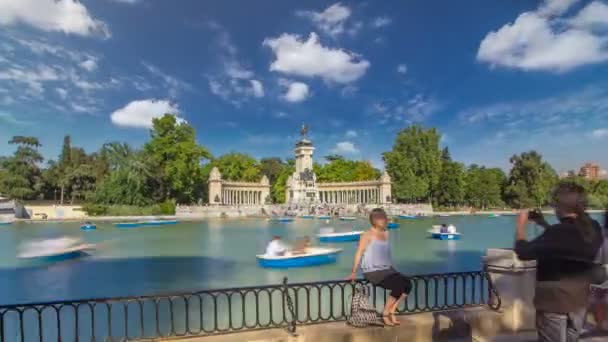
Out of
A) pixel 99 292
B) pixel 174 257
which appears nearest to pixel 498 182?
pixel 174 257

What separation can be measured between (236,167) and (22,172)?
34814 mm

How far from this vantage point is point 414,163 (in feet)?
230

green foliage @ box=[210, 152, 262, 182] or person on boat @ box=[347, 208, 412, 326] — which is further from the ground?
green foliage @ box=[210, 152, 262, 182]

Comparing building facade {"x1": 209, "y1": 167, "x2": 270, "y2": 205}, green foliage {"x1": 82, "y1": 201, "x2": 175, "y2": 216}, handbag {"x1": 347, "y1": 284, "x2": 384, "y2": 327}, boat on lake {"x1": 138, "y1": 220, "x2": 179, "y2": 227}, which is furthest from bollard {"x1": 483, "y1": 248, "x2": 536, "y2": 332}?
building facade {"x1": 209, "y1": 167, "x2": 270, "y2": 205}

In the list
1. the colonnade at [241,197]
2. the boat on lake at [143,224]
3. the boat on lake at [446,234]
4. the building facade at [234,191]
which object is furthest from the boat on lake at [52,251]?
the colonnade at [241,197]

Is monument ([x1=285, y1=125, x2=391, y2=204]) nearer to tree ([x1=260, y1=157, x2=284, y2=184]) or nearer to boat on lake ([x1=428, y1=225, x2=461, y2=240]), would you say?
tree ([x1=260, y1=157, x2=284, y2=184])

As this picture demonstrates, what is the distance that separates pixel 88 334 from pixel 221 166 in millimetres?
68374

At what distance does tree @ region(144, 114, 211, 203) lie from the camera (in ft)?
175

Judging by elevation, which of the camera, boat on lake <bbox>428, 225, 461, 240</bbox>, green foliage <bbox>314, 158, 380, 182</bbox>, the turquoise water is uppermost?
green foliage <bbox>314, 158, 380, 182</bbox>

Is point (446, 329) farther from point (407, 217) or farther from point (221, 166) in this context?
point (221, 166)

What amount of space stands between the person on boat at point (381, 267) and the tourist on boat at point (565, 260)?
2067 millimetres

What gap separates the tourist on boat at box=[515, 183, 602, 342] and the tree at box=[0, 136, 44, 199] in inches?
2684

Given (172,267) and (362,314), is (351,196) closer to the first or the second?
(172,267)

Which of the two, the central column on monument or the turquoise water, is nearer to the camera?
the turquoise water
